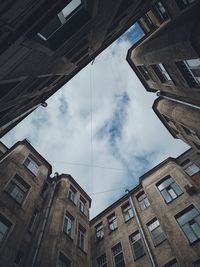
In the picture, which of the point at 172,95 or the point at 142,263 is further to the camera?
the point at 172,95

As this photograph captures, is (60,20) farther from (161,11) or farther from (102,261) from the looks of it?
(102,261)

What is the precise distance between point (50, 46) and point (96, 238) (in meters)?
18.7

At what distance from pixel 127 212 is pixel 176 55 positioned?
50.9 feet

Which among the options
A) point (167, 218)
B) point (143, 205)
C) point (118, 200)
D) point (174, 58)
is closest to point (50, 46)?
point (174, 58)

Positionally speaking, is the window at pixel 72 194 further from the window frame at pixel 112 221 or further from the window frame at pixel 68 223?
the window frame at pixel 112 221

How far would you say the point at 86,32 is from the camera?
32.7 feet

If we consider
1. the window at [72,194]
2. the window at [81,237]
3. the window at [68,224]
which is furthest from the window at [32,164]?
the window at [81,237]

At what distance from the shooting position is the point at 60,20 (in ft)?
26.9

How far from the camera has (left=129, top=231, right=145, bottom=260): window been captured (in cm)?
1644

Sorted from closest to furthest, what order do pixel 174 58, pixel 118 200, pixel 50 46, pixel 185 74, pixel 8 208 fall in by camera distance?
pixel 50 46 → pixel 174 58 → pixel 185 74 → pixel 8 208 → pixel 118 200

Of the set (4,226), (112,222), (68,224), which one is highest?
(4,226)

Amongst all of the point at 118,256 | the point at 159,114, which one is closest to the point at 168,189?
the point at 118,256

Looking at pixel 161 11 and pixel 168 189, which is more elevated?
pixel 161 11

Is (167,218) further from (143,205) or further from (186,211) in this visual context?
(143,205)
